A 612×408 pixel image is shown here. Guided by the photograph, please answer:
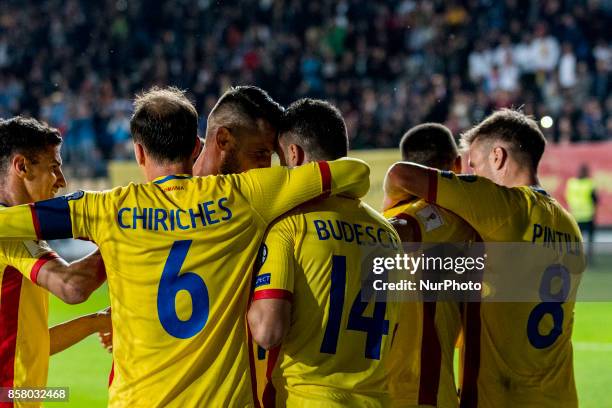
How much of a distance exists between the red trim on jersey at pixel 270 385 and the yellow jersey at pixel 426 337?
65 cm

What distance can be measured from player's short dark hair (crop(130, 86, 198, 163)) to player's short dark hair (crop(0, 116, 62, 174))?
97 centimetres

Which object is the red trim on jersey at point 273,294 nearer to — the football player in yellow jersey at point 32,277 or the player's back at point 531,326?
the football player in yellow jersey at point 32,277

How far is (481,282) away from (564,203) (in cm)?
1403

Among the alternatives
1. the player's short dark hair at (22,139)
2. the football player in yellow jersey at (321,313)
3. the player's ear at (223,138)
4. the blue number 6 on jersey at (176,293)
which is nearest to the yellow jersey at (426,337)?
the football player in yellow jersey at (321,313)

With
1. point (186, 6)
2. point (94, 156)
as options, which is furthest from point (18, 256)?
point (186, 6)

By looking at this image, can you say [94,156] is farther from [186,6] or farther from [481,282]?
[481,282]

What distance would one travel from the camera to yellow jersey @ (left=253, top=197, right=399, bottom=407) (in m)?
3.26

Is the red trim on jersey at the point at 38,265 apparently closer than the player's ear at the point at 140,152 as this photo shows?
No

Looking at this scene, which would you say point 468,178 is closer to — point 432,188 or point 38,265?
point 432,188

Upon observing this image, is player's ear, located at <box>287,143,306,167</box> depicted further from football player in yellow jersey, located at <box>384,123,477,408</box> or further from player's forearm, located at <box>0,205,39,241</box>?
player's forearm, located at <box>0,205,39,241</box>

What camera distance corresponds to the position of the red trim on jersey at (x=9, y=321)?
3764 millimetres

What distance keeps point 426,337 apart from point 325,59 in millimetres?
19778

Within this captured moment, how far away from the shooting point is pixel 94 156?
20.8m

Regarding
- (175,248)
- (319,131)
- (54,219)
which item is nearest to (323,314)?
(175,248)
